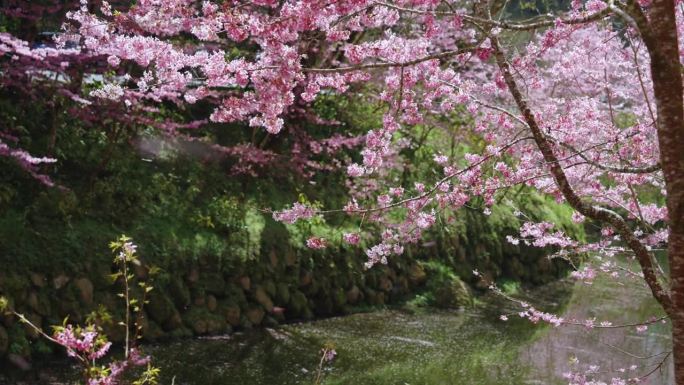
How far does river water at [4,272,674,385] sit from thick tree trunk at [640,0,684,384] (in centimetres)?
334

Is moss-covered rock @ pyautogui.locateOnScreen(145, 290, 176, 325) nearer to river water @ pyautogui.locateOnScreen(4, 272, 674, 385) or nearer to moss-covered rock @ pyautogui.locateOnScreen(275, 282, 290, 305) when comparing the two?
river water @ pyautogui.locateOnScreen(4, 272, 674, 385)

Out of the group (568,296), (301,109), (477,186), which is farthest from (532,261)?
(477,186)

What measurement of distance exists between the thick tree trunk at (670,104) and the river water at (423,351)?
11.0 ft

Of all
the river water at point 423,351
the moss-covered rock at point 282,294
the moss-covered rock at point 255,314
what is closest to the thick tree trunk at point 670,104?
the river water at point 423,351

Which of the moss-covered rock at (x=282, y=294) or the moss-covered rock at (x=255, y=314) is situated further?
the moss-covered rock at (x=282, y=294)

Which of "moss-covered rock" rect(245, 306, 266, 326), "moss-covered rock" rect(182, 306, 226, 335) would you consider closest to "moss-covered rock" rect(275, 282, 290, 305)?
"moss-covered rock" rect(245, 306, 266, 326)

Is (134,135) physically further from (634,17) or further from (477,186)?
(634,17)

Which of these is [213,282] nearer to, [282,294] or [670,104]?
[282,294]

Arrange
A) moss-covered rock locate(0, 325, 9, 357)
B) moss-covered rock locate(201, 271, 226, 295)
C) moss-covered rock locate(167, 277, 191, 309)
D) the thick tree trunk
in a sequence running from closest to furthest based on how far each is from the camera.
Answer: the thick tree trunk → moss-covered rock locate(0, 325, 9, 357) → moss-covered rock locate(167, 277, 191, 309) → moss-covered rock locate(201, 271, 226, 295)

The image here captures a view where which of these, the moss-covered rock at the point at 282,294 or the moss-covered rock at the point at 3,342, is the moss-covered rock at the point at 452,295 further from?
the moss-covered rock at the point at 3,342

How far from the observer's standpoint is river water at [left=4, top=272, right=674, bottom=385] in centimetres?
665

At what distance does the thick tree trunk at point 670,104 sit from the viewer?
230 cm

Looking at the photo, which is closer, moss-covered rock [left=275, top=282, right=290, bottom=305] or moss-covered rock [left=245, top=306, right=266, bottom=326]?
moss-covered rock [left=245, top=306, right=266, bottom=326]

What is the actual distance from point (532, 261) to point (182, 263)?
8.04 m
